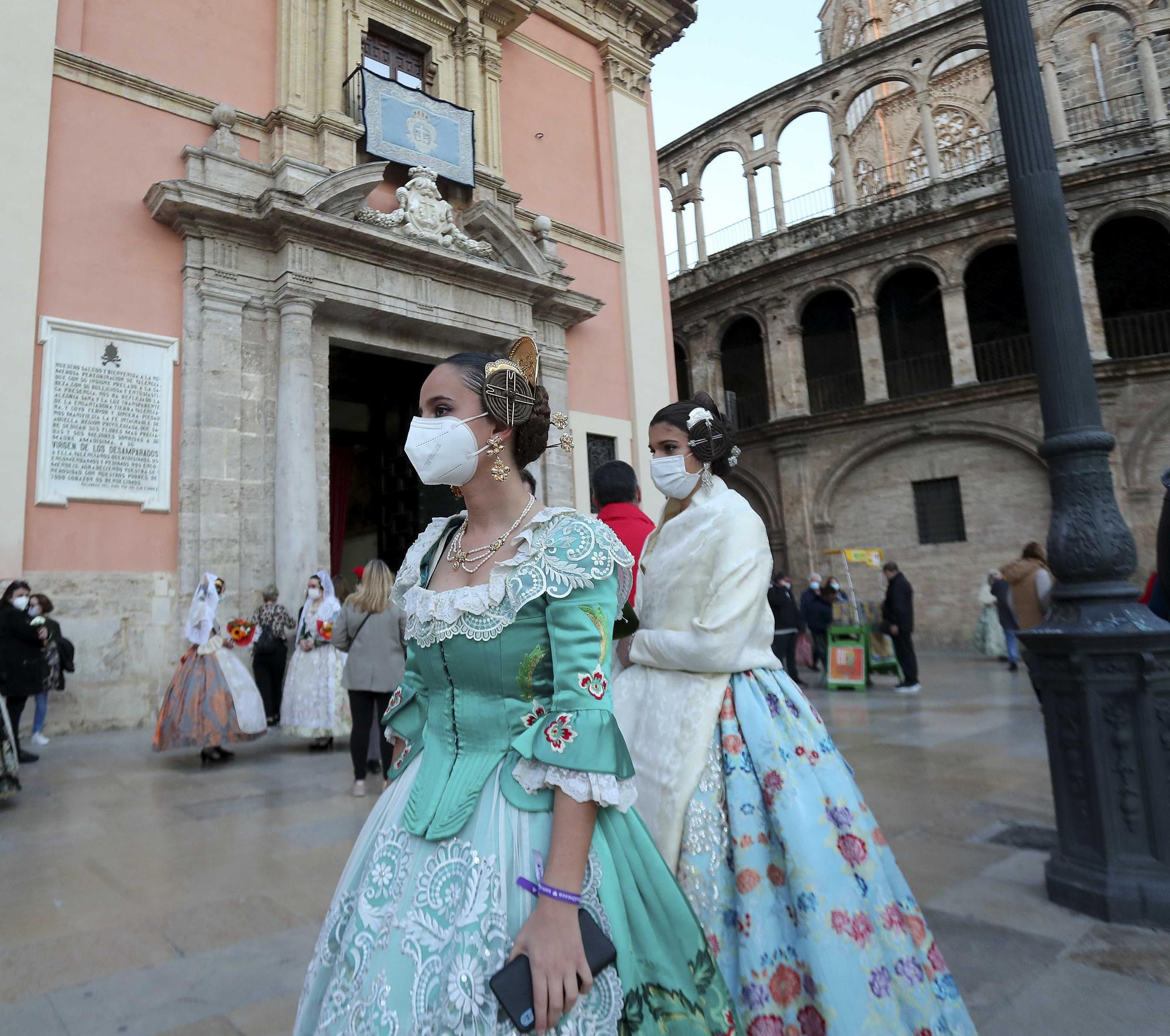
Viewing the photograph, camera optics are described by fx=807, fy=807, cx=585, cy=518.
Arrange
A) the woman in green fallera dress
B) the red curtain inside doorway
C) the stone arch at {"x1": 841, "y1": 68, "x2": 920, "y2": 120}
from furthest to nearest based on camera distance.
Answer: the stone arch at {"x1": 841, "y1": 68, "x2": 920, "y2": 120} → the red curtain inside doorway → the woman in green fallera dress

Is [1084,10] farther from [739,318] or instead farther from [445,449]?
[445,449]

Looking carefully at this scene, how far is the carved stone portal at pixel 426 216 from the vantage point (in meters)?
11.0

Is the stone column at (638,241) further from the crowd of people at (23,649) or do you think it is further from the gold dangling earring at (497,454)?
the gold dangling earring at (497,454)

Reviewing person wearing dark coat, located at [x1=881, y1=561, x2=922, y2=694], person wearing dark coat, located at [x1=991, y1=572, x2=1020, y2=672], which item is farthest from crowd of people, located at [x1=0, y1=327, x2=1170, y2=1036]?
person wearing dark coat, located at [x1=991, y1=572, x2=1020, y2=672]

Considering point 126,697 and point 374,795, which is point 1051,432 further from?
point 126,697

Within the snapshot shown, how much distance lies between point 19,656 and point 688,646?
668cm

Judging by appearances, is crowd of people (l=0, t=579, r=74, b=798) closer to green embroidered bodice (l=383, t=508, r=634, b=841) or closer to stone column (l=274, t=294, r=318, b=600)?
stone column (l=274, t=294, r=318, b=600)

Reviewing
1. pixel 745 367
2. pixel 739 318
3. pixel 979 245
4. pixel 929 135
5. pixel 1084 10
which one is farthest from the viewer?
pixel 745 367

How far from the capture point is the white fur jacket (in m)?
2.29

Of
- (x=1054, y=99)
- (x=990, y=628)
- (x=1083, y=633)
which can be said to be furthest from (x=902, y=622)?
(x=1054, y=99)

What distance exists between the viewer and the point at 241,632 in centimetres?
769

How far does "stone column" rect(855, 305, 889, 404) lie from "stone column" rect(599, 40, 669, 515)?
22.1 ft

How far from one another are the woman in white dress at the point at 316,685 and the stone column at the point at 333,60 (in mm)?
7256

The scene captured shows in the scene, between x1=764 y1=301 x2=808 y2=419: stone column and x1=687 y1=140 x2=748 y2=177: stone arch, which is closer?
x1=764 y1=301 x2=808 y2=419: stone column
